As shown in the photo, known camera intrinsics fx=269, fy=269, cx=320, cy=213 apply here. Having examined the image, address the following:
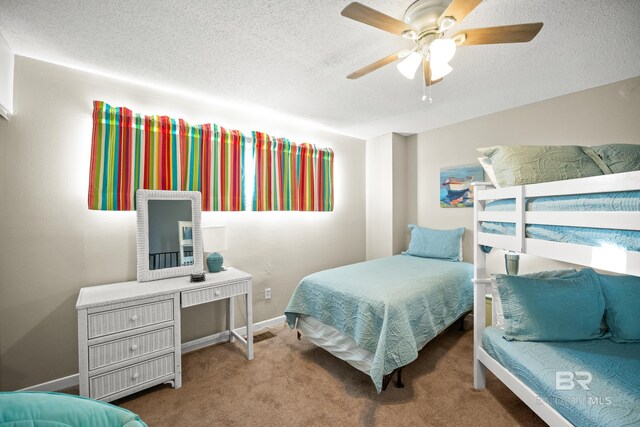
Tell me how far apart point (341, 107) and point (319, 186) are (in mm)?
1048

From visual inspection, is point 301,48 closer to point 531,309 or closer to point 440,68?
point 440,68

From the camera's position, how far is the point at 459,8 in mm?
1190

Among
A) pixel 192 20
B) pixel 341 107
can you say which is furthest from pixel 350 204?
pixel 192 20

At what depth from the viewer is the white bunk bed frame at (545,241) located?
1018 millimetres

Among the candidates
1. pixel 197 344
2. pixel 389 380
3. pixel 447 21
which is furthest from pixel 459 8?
pixel 197 344

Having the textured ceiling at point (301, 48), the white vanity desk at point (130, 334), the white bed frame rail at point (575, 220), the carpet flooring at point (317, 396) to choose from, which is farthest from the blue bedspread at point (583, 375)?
the white vanity desk at point (130, 334)

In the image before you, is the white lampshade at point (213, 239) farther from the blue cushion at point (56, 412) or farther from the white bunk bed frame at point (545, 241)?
the white bunk bed frame at point (545, 241)

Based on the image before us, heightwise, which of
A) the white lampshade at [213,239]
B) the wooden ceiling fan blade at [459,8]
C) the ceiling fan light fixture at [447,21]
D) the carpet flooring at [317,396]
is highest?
the ceiling fan light fixture at [447,21]

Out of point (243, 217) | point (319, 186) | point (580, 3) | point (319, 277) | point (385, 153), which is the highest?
point (580, 3)

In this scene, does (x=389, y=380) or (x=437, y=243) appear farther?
(x=437, y=243)

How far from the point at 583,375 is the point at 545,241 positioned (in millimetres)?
678

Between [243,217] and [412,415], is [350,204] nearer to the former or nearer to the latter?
[243,217]

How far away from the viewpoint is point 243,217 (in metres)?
2.90

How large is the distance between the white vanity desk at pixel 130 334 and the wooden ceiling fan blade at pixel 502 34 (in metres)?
2.34
